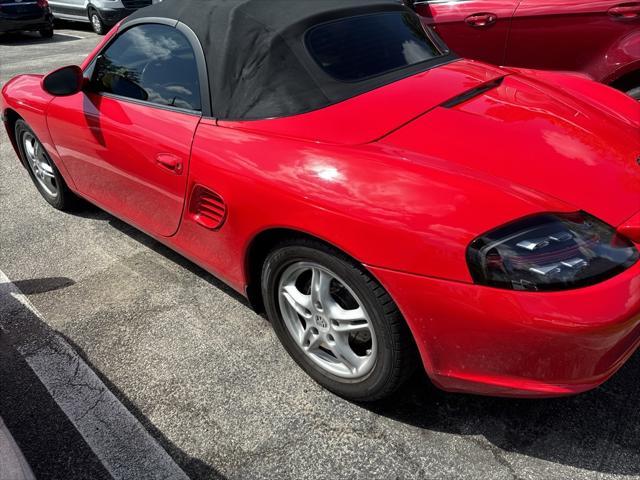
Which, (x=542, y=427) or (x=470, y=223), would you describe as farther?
(x=542, y=427)

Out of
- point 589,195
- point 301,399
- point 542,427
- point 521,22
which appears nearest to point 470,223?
point 589,195

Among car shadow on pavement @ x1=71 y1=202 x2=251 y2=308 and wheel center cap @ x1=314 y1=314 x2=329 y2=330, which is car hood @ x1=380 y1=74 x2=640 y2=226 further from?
car shadow on pavement @ x1=71 y1=202 x2=251 y2=308

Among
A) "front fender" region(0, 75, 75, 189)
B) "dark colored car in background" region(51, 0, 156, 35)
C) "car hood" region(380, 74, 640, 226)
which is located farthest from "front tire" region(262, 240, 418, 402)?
"dark colored car in background" region(51, 0, 156, 35)

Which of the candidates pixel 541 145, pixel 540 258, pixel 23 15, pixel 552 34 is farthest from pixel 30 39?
pixel 540 258

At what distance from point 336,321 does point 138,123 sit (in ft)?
4.60

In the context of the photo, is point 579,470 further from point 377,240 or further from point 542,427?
point 377,240

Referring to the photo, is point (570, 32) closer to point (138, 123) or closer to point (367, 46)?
point (367, 46)

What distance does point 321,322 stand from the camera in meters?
2.06

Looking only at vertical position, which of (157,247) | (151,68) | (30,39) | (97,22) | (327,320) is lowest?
(30,39)

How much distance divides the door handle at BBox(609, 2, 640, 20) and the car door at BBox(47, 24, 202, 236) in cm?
320

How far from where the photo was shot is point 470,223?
1.52m

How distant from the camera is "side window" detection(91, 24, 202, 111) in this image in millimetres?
2391

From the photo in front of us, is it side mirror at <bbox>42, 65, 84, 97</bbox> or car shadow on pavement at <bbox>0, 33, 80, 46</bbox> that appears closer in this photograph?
side mirror at <bbox>42, 65, 84, 97</bbox>

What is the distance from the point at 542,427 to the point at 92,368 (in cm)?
194
